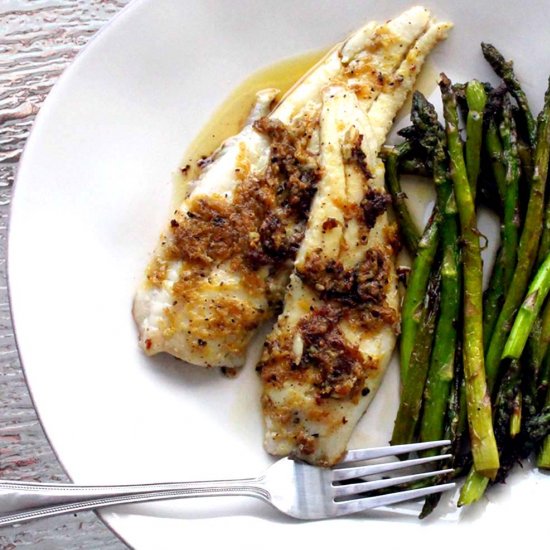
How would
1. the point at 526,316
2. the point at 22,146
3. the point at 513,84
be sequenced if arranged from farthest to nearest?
the point at 22,146, the point at 513,84, the point at 526,316

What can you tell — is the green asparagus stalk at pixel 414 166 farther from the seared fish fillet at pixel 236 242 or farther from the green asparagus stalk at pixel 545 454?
the green asparagus stalk at pixel 545 454

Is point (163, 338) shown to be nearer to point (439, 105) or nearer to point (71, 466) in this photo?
point (71, 466)

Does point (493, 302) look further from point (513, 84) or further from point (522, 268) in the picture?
point (513, 84)

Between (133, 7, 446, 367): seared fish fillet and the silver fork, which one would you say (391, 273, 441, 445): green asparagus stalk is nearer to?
the silver fork

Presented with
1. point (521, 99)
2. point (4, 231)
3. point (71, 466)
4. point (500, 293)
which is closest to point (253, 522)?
point (71, 466)

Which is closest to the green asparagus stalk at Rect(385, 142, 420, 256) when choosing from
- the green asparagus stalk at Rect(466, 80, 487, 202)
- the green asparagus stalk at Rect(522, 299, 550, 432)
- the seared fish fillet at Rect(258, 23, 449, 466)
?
the seared fish fillet at Rect(258, 23, 449, 466)

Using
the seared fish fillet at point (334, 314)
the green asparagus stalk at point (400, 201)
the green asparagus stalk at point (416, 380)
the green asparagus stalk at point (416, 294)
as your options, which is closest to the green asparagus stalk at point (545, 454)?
the green asparagus stalk at point (416, 380)

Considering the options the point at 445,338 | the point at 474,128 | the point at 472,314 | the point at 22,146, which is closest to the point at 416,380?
the point at 445,338
